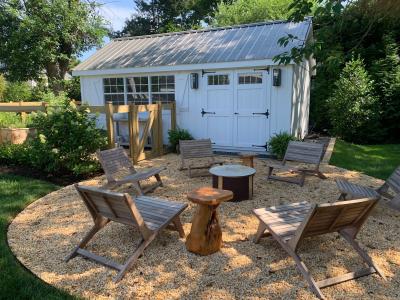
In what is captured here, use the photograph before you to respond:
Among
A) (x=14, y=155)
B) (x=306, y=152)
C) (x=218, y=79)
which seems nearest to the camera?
(x=306, y=152)

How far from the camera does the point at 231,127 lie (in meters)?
9.91

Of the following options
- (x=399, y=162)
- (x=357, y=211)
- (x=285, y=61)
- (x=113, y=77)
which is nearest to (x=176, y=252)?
(x=357, y=211)

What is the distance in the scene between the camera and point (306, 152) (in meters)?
6.84

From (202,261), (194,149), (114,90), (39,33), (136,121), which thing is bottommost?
(202,261)

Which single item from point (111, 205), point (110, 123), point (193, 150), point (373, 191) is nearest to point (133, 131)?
point (110, 123)

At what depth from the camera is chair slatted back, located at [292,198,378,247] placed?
9.66 ft

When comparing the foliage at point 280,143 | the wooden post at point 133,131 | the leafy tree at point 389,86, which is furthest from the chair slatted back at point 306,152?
the leafy tree at point 389,86

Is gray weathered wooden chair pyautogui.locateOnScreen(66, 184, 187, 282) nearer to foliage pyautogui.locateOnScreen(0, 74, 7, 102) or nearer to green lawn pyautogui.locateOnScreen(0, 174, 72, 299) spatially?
green lawn pyautogui.locateOnScreen(0, 174, 72, 299)

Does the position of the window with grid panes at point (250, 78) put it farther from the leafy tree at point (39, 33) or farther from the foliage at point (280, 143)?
the leafy tree at point (39, 33)

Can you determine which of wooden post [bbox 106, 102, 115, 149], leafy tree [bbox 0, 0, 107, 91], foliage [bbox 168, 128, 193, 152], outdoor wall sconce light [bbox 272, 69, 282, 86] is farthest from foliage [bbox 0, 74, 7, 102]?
outdoor wall sconce light [bbox 272, 69, 282, 86]

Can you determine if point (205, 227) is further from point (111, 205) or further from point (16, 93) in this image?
point (16, 93)

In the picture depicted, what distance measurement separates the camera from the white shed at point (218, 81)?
30.3 ft

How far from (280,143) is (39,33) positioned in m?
16.4

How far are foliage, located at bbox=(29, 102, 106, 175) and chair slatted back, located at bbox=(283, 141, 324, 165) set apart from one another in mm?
4206
